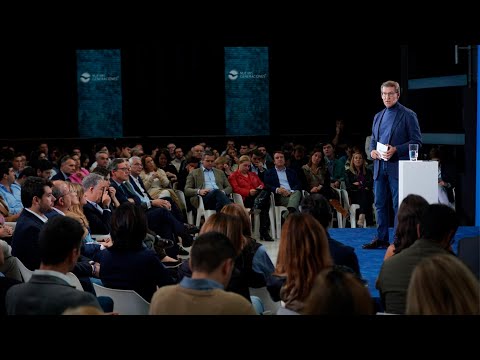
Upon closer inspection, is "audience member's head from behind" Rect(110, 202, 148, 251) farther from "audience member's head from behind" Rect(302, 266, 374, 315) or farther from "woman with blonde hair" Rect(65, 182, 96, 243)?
"audience member's head from behind" Rect(302, 266, 374, 315)

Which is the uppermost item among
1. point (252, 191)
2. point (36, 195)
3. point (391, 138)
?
point (391, 138)

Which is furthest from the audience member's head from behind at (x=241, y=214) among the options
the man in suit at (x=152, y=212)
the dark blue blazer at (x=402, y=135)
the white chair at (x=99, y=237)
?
the man in suit at (x=152, y=212)

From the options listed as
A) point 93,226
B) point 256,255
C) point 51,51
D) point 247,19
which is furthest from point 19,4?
point 51,51

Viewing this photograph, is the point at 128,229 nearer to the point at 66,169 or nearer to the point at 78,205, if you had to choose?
the point at 78,205

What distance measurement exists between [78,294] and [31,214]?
2.06 metres

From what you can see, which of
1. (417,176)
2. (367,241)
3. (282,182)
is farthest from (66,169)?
(417,176)

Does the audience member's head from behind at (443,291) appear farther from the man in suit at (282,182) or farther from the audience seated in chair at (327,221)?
the man in suit at (282,182)

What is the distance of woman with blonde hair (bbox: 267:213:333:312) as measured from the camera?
3.20 metres

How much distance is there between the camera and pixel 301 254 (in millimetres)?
3354

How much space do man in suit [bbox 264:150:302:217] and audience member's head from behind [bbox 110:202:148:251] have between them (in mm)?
5225

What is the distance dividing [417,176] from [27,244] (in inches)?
123

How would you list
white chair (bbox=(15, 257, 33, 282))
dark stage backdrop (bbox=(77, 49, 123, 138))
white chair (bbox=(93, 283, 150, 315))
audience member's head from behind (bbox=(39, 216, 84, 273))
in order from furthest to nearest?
dark stage backdrop (bbox=(77, 49, 123, 138)) < white chair (bbox=(15, 257, 33, 282)) < white chair (bbox=(93, 283, 150, 315)) < audience member's head from behind (bbox=(39, 216, 84, 273))

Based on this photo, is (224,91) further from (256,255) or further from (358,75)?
(256,255)

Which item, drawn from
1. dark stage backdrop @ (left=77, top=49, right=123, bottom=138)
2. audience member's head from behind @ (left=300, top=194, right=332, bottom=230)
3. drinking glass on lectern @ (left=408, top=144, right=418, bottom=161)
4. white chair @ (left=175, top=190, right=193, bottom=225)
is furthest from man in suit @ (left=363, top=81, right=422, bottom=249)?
dark stage backdrop @ (left=77, top=49, right=123, bottom=138)
